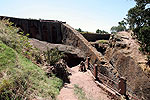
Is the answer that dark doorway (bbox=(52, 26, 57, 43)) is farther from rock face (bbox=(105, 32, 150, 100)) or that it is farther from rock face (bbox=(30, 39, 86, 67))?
rock face (bbox=(105, 32, 150, 100))

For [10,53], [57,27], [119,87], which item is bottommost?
[119,87]

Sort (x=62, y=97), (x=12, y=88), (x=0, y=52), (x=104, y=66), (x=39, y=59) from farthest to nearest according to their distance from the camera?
(x=104, y=66)
(x=39, y=59)
(x=62, y=97)
(x=0, y=52)
(x=12, y=88)

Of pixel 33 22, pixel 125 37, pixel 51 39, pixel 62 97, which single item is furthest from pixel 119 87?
pixel 33 22

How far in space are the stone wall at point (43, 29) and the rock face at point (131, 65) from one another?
897cm

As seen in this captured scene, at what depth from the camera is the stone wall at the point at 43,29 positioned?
603 inches

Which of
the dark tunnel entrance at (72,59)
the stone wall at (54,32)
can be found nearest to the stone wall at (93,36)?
the stone wall at (54,32)

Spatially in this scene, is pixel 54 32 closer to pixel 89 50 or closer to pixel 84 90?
pixel 89 50

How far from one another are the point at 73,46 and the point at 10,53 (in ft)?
32.4

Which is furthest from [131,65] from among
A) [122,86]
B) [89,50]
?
[89,50]

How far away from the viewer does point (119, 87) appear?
6406 mm

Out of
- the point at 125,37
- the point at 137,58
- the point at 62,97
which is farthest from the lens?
the point at 125,37

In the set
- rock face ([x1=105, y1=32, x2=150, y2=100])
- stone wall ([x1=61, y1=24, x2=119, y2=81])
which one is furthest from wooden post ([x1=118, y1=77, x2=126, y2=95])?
rock face ([x1=105, y1=32, x2=150, y2=100])

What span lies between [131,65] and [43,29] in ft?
42.2

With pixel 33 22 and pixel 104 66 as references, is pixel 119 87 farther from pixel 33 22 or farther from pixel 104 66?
pixel 33 22
